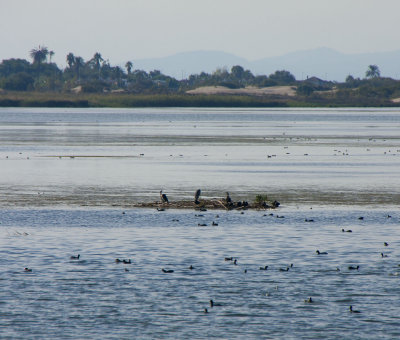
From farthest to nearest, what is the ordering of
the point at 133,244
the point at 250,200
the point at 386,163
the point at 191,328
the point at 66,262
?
the point at 386,163 → the point at 250,200 → the point at 133,244 → the point at 66,262 → the point at 191,328

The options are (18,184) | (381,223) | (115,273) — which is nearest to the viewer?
(115,273)

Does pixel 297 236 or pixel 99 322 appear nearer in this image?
pixel 99 322

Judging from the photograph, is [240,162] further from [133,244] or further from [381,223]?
[133,244]

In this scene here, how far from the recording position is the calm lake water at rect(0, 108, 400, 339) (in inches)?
682

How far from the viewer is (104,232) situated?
28.8 meters

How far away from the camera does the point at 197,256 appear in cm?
2409

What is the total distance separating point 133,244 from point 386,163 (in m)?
36.4

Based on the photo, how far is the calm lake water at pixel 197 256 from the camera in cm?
1733

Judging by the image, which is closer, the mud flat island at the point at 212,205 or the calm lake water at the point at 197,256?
the calm lake water at the point at 197,256

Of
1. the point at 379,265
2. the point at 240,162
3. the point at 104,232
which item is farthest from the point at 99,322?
the point at 240,162

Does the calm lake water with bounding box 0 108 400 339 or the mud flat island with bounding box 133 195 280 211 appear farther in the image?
the mud flat island with bounding box 133 195 280 211

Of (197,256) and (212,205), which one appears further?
(212,205)

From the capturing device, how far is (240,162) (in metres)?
59.8

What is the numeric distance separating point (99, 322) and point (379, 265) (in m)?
8.92
